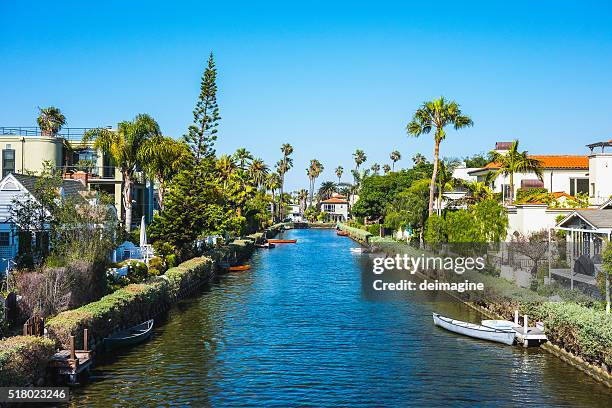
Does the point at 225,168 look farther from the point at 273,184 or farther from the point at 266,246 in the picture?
the point at 273,184

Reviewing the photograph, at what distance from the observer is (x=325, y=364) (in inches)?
984

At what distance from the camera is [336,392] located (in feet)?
70.5

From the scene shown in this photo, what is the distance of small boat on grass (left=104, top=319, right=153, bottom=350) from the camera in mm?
25969

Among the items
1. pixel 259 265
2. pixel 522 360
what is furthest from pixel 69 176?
pixel 522 360

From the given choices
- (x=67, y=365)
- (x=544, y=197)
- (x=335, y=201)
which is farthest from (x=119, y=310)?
(x=335, y=201)

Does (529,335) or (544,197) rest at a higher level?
(544,197)

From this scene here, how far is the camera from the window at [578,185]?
67.8 metres

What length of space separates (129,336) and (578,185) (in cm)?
5456

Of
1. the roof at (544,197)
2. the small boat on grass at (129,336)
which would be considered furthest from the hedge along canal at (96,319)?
the roof at (544,197)

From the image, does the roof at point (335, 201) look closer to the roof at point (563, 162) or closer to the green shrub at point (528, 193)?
the roof at point (563, 162)

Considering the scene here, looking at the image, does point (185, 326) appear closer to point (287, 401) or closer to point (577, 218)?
point (287, 401)

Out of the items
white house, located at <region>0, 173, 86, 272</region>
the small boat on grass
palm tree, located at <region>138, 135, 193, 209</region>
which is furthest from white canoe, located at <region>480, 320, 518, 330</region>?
palm tree, located at <region>138, 135, 193, 209</region>

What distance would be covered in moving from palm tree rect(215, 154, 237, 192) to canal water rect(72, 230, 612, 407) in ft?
183

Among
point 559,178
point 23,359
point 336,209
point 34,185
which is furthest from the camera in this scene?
point 336,209
